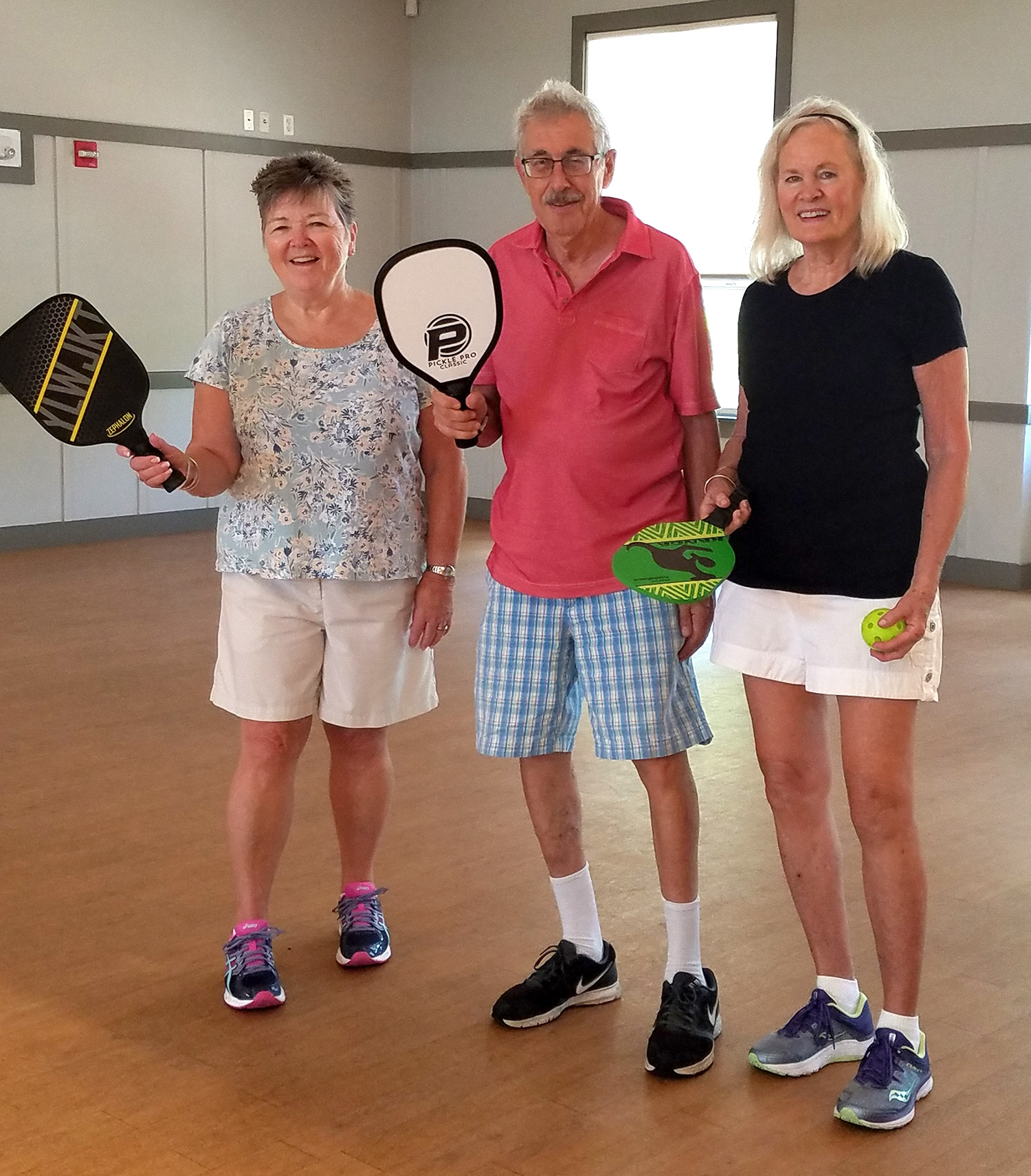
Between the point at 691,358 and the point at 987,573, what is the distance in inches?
225

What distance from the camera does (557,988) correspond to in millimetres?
2691

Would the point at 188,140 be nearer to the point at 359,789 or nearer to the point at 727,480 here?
the point at 359,789

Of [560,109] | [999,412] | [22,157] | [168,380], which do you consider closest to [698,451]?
[560,109]

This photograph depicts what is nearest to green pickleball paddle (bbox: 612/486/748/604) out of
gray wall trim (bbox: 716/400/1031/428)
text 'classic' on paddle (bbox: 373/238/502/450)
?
text 'classic' on paddle (bbox: 373/238/502/450)

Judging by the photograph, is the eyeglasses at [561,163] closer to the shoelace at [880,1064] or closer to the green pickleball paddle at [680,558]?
the green pickleball paddle at [680,558]

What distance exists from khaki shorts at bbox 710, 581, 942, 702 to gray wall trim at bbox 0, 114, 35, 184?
21.5 feet

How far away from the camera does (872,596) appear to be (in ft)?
7.43

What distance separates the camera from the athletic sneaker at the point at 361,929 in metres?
2.91

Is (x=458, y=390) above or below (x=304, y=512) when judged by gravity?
above

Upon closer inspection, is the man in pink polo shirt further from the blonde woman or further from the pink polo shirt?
the blonde woman

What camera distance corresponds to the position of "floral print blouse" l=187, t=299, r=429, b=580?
270 centimetres

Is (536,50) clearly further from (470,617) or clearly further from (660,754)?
(660,754)

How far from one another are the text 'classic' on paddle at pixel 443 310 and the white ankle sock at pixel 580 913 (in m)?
0.89

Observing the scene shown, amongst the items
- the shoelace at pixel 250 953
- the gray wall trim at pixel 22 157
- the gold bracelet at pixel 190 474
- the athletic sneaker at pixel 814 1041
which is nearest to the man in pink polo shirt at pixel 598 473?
the athletic sneaker at pixel 814 1041
